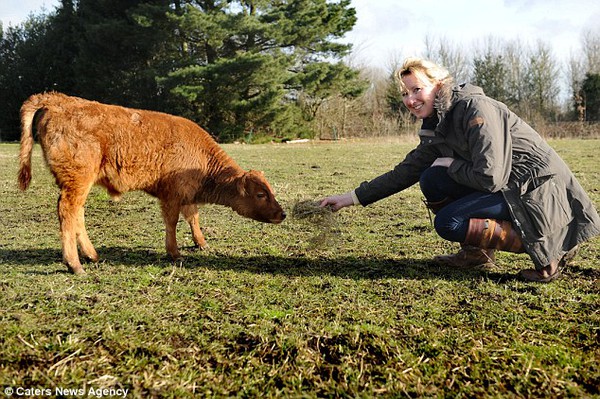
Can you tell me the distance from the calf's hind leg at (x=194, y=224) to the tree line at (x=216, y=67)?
2331cm

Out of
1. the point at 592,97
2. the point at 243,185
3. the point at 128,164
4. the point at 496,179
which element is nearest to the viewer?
the point at 496,179

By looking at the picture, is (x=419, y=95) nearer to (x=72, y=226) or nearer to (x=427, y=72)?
(x=427, y=72)

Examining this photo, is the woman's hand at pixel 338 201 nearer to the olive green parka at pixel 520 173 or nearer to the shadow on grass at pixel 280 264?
the shadow on grass at pixel 280 264

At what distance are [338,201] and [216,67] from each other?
986 inches

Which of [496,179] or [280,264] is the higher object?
[496,179]

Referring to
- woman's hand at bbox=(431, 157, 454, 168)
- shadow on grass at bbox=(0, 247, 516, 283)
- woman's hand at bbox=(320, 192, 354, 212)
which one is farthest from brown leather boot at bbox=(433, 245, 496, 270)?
woman's hand at bbox=(320, 192, 354, 212)

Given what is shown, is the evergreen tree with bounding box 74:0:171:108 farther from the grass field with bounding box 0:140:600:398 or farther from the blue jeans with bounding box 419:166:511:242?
the blue jeans with bounding box 419:166:511:242

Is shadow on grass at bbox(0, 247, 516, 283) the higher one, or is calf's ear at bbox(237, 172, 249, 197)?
calf's ear at bbox(237, 172, 249, 197)

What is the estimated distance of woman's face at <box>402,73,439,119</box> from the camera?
13.9ft

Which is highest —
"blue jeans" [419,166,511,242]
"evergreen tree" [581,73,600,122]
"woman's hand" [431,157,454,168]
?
"evergreen tree" [581,73,600,122]

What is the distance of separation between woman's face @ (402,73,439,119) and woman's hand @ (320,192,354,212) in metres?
1.05

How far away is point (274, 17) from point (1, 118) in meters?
22.2

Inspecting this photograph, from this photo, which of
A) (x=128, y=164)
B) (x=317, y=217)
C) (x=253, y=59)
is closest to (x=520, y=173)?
(x=317, y=217)

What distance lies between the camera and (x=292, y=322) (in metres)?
3.40
